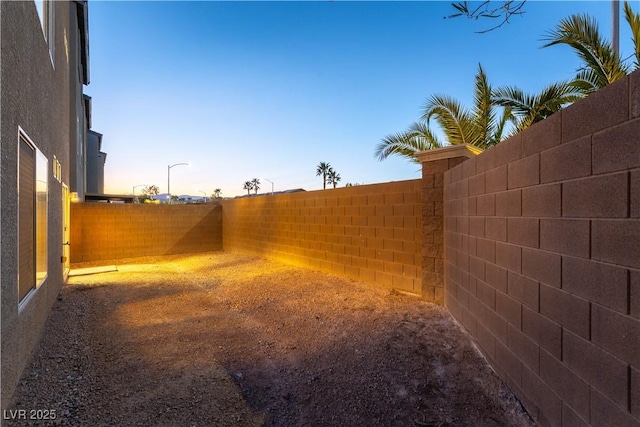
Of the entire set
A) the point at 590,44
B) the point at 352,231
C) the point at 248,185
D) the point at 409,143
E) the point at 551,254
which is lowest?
the point at 352,231

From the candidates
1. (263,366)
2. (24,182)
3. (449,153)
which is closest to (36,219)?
(24,182)

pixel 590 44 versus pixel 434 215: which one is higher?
pixel 590 44

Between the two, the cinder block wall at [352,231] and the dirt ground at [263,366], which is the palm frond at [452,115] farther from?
the dirt ground at [263,366]

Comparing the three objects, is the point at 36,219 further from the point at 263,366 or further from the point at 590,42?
the point at 590,42

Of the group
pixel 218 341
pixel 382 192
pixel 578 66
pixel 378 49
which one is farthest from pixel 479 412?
pixel 378 49

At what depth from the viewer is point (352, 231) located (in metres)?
7.54

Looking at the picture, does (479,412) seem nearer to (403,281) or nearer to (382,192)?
(403,281)

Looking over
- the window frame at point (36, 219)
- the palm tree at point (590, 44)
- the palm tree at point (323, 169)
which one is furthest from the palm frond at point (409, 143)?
the palm tree at point (323, 169)

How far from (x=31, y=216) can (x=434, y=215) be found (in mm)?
5864

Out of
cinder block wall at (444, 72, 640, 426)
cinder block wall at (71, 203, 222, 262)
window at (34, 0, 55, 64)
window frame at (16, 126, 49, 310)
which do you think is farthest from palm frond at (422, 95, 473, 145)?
cinder block wall at (71, 203, 222, 262)

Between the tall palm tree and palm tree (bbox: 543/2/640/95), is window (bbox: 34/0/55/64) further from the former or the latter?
the tall palm tree

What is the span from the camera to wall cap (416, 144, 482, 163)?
5.32 metres

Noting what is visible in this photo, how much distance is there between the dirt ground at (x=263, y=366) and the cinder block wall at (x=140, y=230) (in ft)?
22.4

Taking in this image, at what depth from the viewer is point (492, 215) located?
3.50 metres
